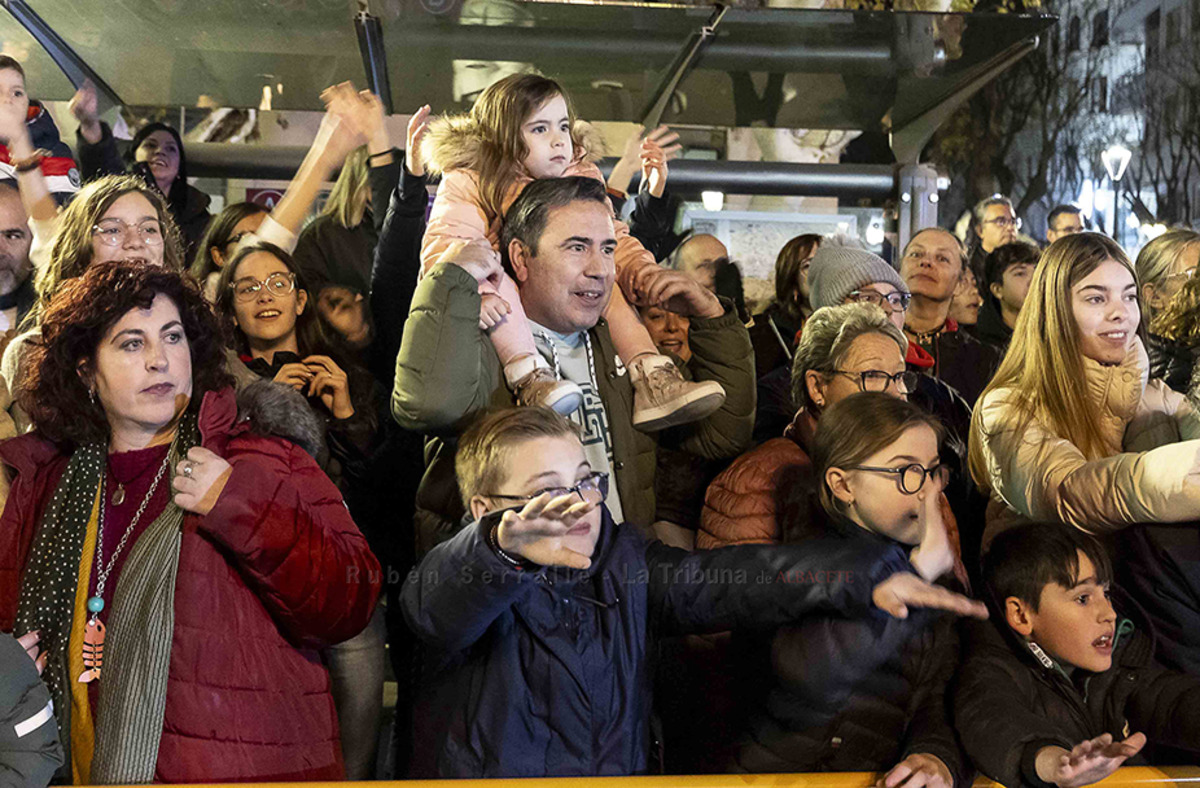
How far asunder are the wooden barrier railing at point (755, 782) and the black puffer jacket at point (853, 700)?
0.18ft

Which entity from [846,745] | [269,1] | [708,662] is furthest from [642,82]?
[846,745]

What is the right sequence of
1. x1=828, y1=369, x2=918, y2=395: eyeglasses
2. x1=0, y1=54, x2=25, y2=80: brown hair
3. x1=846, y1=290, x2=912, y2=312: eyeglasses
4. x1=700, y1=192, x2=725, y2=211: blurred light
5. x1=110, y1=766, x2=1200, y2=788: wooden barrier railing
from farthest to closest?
x1=700, y1=192, x2=725, y2=211: blurred light
x1=846, y1=290, x2=912, y2=312: eyeglasses
x1=0, y1=54, x2=25, y2=80: brown hair
x1=828, y1=369, x2=918, y2=395: eyeglasses
x1=110, y1=766, x2=1200, y2=788: wooden barrier railing

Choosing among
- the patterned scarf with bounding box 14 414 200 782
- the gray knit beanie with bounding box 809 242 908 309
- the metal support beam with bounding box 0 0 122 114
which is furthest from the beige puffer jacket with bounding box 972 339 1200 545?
the metal support beam with bounding box 0 0 122 114

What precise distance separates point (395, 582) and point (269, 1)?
1440 mm

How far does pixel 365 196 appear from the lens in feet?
8.28

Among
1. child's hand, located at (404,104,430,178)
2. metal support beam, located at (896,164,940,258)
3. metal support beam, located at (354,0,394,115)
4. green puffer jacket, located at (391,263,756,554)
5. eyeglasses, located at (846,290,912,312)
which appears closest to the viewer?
green puffer jacket, located at (391,263,756,554)

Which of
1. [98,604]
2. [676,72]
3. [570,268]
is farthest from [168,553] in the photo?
[676,72]

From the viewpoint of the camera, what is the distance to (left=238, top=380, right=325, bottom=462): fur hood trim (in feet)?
5.58

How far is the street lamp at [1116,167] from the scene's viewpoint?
2977 millimetres

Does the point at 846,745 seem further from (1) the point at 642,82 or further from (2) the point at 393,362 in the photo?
(1) the point at 642,82

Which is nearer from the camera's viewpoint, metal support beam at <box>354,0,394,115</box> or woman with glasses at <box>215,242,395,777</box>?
woman with glasses at <box>215,242,395,777</box>

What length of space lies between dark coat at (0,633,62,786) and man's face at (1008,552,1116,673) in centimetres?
147

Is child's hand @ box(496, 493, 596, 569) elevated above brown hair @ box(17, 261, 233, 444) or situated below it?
below

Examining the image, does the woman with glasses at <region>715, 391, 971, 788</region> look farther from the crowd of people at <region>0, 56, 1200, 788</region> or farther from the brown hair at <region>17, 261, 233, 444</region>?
the brown hair at <region>17, 261, 233, 444</region>
